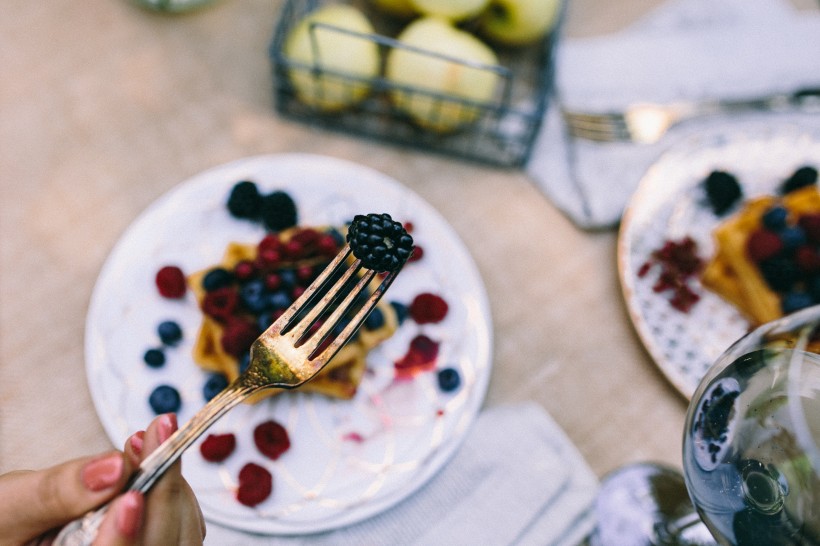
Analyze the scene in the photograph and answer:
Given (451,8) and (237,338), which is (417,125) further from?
(237,338)

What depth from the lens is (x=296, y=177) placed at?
0.81m

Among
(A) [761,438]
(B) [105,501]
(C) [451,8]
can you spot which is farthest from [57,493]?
(C) [451,8]

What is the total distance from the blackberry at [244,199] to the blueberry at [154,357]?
7.5 inches

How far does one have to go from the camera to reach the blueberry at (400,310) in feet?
2.48

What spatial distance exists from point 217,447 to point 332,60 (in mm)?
498

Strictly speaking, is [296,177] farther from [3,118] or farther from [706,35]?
[706,35]

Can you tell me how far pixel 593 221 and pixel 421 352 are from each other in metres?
0.31

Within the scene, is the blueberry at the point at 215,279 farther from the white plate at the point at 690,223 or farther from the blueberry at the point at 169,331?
the white plate at the point at 690,223

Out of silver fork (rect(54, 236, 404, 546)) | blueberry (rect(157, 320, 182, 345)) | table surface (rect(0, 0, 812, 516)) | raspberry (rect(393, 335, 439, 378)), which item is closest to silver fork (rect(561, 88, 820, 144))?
table surface (rect(0, 0, 812, 516))

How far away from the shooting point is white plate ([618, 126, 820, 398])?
78 cm

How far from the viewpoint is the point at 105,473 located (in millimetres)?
465

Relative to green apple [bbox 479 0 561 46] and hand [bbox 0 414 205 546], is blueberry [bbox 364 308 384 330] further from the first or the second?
green apple [bbox 479 0 561 46]

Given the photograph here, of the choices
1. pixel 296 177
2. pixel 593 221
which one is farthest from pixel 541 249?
pixel 296 177

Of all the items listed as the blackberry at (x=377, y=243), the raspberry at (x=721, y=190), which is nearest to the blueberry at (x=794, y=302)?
the raspberry at (x=721, y=190)
